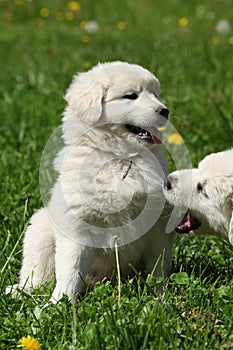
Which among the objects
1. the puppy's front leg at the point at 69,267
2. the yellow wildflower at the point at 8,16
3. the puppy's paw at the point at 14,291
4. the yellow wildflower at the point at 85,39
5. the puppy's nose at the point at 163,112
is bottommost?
the puppy's paw at the point at 14,291

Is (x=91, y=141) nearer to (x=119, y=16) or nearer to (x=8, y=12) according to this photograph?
(x=119, y=16)

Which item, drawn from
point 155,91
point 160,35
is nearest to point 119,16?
point 160,35

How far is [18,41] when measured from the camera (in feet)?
29.5

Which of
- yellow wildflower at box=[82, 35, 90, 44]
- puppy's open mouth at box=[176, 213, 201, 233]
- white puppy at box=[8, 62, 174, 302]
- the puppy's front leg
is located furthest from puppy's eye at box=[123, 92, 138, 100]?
yellow wildflower at box=[82, 35, 90, 44]

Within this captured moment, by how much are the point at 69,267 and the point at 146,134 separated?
2.61 ft

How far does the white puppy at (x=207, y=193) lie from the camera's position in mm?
3402

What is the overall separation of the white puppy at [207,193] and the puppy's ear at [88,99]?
1.71ft

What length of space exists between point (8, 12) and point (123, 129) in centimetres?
747

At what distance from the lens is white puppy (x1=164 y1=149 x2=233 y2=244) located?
340 cm

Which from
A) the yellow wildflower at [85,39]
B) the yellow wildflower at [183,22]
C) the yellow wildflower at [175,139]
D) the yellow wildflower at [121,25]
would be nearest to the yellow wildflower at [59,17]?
the yellow wildflower at [121,25]

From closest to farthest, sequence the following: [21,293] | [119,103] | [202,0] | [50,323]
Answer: [50,323] → [21,293] → [119,103] → [202,0]

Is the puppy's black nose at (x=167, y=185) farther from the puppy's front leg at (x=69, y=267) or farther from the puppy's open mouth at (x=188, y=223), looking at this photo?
the puppy's front leg at (x=69, y=267)

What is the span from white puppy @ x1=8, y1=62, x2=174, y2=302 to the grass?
0.18m

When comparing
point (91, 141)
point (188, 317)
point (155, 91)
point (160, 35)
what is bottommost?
point (188, 317)
